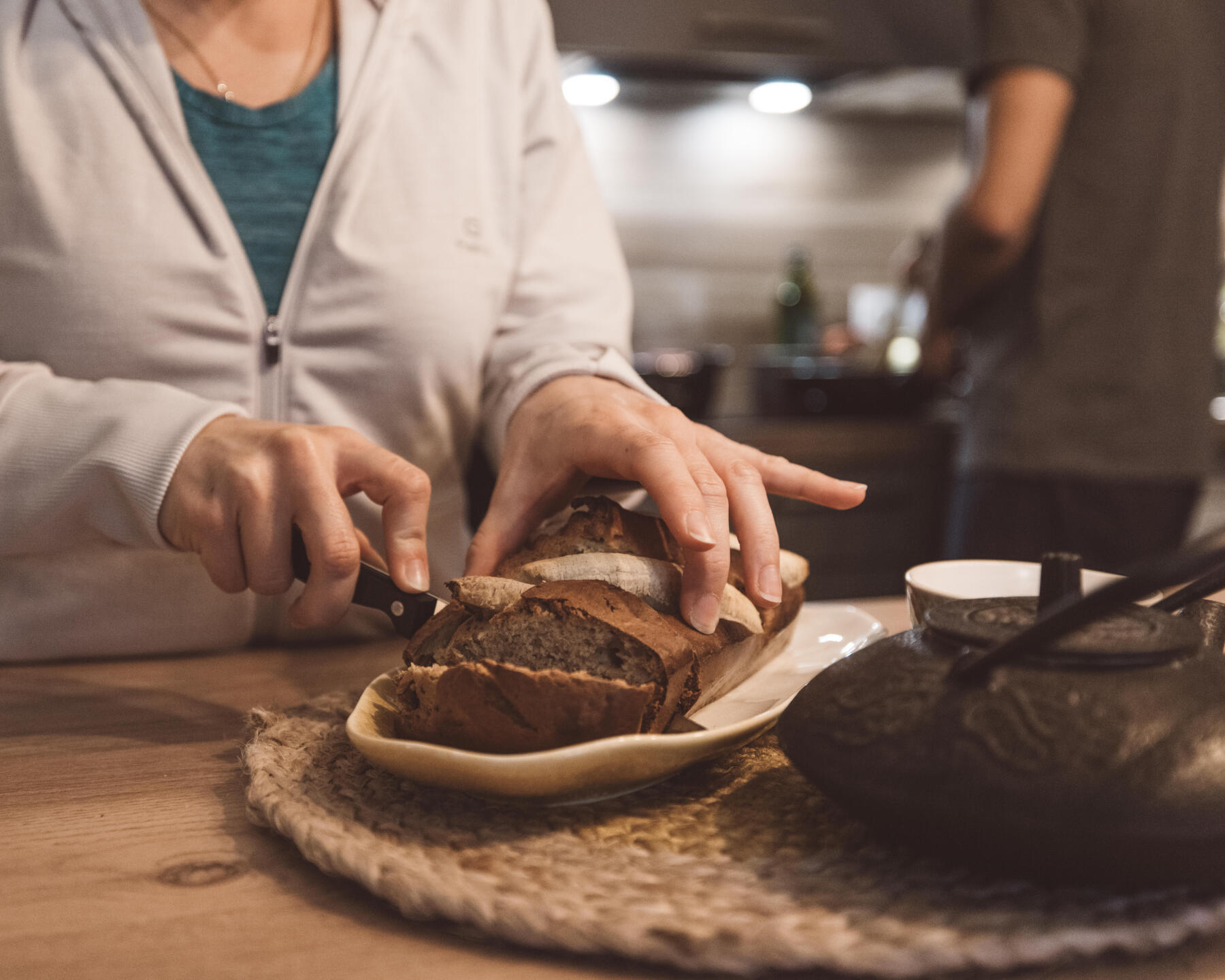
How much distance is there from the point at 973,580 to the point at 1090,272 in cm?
112

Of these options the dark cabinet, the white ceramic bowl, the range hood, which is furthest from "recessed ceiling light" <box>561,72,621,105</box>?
the white ceramic bowl

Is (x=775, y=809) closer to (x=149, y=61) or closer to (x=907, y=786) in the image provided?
(x=907, y=786)

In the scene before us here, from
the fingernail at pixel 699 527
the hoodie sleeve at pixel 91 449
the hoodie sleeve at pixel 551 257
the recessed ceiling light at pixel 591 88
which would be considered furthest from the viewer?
the recessed ceiling light at pixel 591 88

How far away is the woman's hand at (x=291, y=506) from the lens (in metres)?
0.63

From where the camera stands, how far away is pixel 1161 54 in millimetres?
1539

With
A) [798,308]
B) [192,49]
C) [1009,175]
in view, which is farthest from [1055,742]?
[798,308]

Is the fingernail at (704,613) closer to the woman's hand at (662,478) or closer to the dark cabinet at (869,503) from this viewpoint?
the woman's hand at (662,478)

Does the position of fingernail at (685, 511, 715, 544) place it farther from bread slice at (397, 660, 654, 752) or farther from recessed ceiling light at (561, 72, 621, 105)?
recessed ceiling light at (561, 72, 621, 105)

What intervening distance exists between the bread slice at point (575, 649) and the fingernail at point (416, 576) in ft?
0.17

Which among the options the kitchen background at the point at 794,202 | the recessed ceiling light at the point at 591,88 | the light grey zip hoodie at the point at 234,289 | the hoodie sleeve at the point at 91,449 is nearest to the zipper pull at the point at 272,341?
the light grey zip hoodie at the point at 234,289

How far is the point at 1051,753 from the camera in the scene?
0.38m

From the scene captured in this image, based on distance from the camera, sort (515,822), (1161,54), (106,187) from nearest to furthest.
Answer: (515,822) → (106,187) → (1161,54)

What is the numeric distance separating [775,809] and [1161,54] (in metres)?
1.53

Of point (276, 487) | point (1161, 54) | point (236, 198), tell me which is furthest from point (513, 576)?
point (1161, 54)
